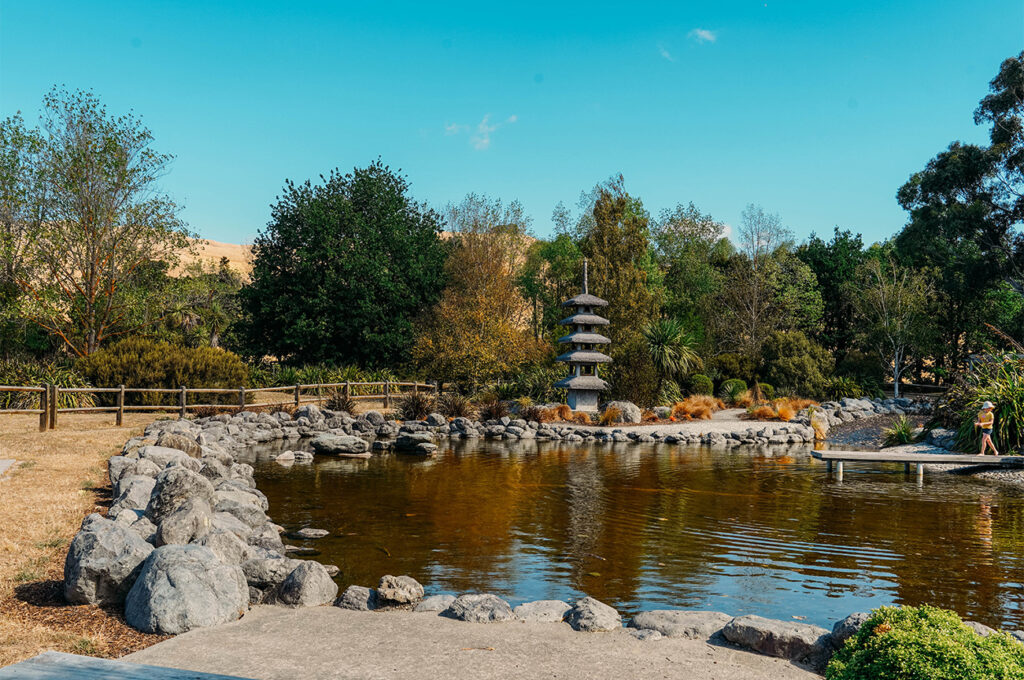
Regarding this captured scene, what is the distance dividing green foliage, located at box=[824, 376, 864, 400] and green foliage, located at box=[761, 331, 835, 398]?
0.58 meters

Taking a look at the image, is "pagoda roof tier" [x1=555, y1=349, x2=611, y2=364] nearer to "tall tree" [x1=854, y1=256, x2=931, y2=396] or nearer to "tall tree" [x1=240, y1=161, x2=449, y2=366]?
"tall tree" [x1=240, y1=161, x2=449, y2=366]

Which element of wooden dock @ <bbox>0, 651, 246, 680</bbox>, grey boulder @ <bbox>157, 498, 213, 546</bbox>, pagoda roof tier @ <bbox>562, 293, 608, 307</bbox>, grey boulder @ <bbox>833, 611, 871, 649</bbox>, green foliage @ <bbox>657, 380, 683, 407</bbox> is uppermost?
pagoda roof tier @ <bbox>562, 293, 608, 307</bbox>

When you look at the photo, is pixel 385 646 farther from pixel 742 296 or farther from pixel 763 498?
pixel 742 296

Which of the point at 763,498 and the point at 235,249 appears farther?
the point at 235,249

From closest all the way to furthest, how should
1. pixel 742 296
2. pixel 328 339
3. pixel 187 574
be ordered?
pixel 187 574 → pixel 328 339 → pixel 742 296

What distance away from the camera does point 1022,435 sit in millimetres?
16141

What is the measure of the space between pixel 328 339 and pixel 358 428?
1203cm

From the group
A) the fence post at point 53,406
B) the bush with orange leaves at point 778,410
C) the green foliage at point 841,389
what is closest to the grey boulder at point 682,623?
the fence post at point 53,406

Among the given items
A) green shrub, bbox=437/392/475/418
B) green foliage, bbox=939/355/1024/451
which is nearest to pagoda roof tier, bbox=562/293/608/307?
green shrub, bbox=437/392/475/418

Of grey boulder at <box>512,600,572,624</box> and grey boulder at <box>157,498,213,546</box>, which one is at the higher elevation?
grey boulder at <box>157,498,213,546</box>

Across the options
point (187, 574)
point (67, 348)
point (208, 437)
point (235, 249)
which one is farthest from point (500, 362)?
point (235, 249)

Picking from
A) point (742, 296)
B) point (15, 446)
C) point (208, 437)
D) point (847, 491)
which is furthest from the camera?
point (742, 296)

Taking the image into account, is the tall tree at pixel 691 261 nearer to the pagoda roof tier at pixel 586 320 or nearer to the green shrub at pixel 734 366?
the green shrub at pixel 734 366

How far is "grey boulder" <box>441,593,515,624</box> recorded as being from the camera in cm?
624
